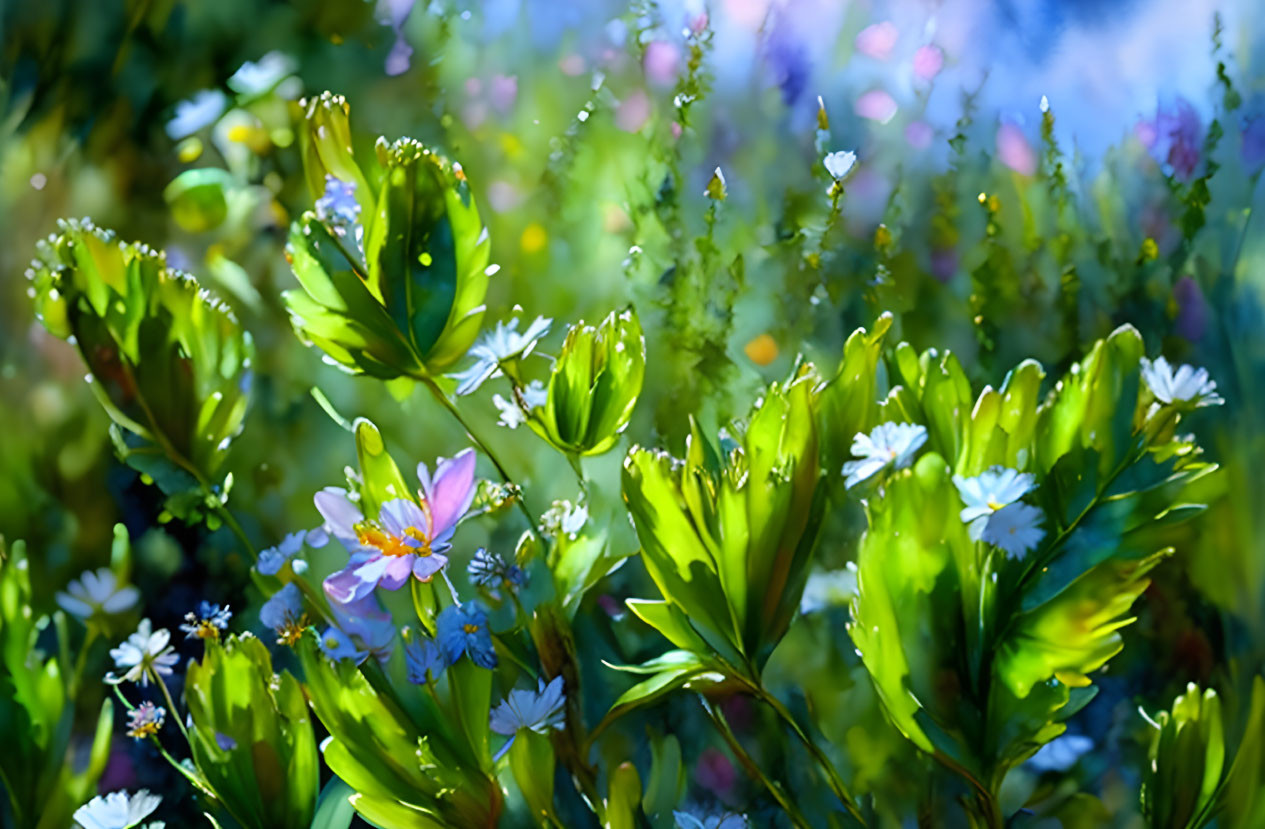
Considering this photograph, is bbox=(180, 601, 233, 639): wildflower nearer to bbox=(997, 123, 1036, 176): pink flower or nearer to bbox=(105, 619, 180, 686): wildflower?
bbox=(105, 619, 180, 686): wildflower

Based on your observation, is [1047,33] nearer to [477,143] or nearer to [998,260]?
[998,260]

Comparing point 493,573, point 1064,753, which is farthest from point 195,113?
point 1064,753

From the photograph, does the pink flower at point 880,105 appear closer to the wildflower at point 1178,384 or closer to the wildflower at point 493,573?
the wildflower at point 1178,384

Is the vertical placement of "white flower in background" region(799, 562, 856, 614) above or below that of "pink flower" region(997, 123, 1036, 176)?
below

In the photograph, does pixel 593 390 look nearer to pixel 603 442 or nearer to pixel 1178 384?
pixel 603 442

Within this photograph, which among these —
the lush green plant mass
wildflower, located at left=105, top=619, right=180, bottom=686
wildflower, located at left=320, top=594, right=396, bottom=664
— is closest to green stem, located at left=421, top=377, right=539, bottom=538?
the lush green plant mass

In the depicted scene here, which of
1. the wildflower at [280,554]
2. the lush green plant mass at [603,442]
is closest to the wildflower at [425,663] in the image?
the lush green plant mass at [603,442]
